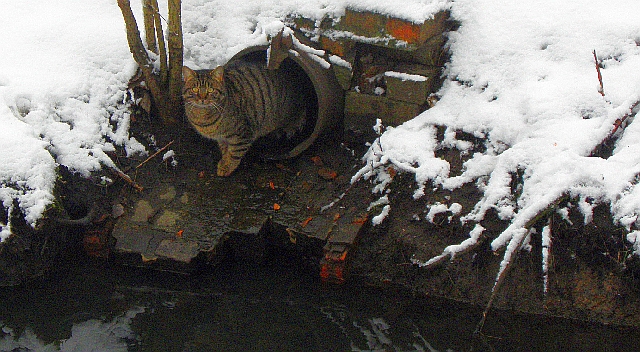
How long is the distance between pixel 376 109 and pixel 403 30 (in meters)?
0.67

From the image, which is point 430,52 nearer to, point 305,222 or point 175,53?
point 305,222

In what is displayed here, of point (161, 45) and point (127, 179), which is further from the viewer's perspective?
point (161, 45)

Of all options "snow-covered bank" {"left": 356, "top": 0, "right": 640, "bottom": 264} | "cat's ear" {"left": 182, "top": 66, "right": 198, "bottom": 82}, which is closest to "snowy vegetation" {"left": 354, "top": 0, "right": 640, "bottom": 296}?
"snow-covered bank" {"left": 356, "top": 0, "right": 640, "bottom": 264}

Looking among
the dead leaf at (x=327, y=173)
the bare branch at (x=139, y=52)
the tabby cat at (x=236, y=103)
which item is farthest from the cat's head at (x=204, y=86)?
the dead leaf at (x=327, y=173)

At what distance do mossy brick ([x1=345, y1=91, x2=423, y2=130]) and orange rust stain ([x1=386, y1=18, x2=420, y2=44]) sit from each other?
0.50 m

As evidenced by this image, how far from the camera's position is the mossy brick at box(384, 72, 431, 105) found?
4.64 metres

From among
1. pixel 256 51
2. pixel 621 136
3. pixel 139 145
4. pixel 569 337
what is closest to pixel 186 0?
pixel 256 51

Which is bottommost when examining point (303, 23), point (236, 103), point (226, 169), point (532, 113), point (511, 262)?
point (226, 169)

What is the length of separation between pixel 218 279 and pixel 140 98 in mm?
1649

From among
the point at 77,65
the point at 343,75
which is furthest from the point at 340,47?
the point at 77,65

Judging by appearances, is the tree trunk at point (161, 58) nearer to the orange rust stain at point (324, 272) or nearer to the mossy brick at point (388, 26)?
the mossy brick at point (388, 26)

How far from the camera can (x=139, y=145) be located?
4809 mm

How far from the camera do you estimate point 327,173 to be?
4777 millimetres

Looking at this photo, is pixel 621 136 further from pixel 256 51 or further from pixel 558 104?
pixel 256 51
